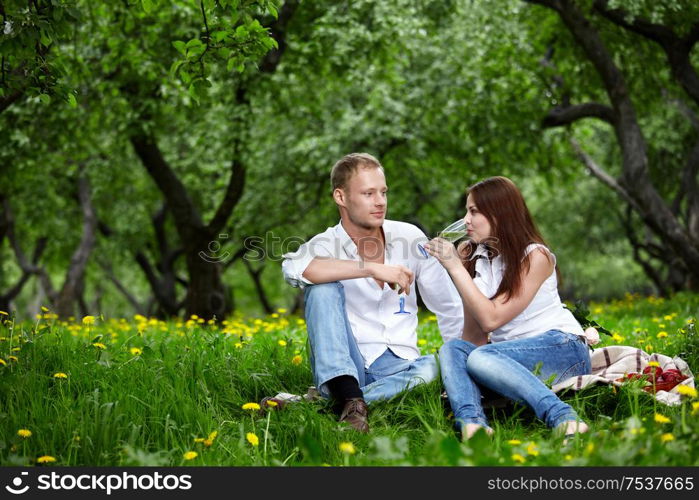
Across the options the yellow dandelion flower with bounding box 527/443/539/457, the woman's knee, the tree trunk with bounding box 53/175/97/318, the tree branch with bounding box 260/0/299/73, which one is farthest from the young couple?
the tree trunk with bounding box 53/175/97/318

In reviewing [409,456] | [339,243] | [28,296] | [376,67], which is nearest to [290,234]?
[376,67]

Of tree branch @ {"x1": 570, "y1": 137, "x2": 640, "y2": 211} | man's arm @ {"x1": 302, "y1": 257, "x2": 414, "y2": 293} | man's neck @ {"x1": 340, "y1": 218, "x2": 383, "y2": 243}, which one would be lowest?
man's arm @ {"x1": 302, "y1": 257, "x2": 414, "y2": 293}

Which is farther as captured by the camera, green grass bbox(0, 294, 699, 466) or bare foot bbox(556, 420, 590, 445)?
bare foot bbox(556, 420, 590, 445)

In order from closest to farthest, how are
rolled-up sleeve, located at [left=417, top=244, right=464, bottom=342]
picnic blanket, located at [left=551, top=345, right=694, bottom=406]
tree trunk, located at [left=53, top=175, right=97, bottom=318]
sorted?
picnic blanket, located at [left=551, top=345, right=694, bottom=406] < rolled-up sleeve, located at [left=417, top=244, right=464, bottom=342] < tree trunk, located at [left=53, top=175, right=97, bottom=318]

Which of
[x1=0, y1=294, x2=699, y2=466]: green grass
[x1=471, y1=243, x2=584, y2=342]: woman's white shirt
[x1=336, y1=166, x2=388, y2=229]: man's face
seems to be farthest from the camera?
[x1=336, y1=166, x2=388, y2=229]: man's face

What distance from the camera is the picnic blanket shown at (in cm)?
372

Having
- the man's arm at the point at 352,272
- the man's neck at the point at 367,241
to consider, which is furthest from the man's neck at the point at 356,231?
the man's arm at the point at 352,272

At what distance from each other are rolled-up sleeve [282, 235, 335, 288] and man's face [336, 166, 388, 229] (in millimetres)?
277

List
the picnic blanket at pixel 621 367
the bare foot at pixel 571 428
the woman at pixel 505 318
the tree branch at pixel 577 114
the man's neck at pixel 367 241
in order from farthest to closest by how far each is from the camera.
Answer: the tree branch at pixel 577 114 → the man's neck at pixel 367 241 → the picnic blanket at pixel 621 367 → the woman at pixel 505 318 → the bare foot at pixel 571 428

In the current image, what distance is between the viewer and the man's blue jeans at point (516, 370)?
11.6ft

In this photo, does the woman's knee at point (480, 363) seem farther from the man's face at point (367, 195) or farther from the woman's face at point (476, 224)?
the man's face at point (367, 195)

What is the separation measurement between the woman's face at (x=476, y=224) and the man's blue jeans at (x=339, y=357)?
764 millimetres

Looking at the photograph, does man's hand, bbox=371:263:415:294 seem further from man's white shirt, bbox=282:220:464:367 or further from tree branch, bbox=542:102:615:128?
tree branch, bbox=542:102:615:128
